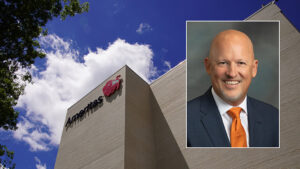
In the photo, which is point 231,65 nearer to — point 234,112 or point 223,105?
point 223,105

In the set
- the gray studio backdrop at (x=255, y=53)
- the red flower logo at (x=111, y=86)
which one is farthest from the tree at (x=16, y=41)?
the red flower logo at (x=111, y=86)

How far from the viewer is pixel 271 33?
9.82 m

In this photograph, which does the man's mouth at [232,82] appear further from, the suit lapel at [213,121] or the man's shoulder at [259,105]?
the suit lapel at [213,121]

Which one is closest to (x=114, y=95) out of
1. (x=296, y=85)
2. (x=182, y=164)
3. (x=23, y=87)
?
(x=182, y=164)

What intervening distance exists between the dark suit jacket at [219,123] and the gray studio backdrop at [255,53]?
0.77ft

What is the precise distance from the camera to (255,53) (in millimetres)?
8375

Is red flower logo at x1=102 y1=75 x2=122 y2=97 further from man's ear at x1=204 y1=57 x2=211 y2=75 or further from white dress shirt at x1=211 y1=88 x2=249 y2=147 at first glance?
white dress shirt at x1=211 y1=88 x2=249 y2=147

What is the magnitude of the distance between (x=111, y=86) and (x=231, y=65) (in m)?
10.6

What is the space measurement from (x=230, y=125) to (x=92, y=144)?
10.3 metres

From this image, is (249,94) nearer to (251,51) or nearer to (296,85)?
(251,51)

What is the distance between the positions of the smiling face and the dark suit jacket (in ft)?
1.84

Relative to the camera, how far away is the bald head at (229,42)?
798 cm


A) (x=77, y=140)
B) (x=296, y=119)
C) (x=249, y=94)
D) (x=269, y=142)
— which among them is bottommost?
(x=269, y=142)

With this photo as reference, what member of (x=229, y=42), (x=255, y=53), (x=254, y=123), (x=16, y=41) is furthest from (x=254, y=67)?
(x=16, y=41)
